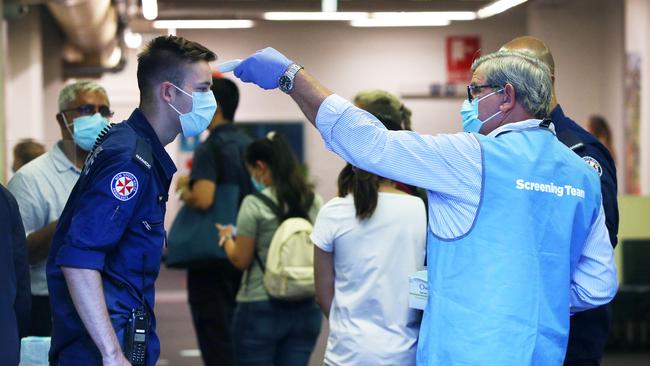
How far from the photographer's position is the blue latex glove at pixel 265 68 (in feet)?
7.83

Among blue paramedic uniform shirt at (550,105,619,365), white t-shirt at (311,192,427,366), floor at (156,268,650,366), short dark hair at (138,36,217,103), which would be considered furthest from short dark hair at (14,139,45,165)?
floor at (156,268,650,366)

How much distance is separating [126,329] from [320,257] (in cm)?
103

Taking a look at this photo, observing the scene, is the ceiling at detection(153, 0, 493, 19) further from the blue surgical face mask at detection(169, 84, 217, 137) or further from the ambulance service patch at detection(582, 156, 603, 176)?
the ambulance service patch at detection(582, 156, 603, 176)

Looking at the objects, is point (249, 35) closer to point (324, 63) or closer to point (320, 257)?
point (324, 63)

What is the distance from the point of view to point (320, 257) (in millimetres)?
3443

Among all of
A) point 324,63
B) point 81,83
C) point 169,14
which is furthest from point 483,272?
point 324,63

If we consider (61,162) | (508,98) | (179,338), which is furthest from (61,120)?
(179,338)

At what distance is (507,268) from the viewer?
7.55ft

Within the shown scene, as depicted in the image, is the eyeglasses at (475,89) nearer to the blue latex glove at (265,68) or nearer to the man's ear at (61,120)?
the blue latex glove at (265,68)

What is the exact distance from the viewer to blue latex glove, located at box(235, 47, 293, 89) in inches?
94.0

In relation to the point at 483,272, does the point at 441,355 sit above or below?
below

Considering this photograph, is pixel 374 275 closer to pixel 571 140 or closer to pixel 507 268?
pixel 571 140

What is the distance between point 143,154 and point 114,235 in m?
0.22

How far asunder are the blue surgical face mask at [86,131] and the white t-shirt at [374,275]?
2.99 feet
